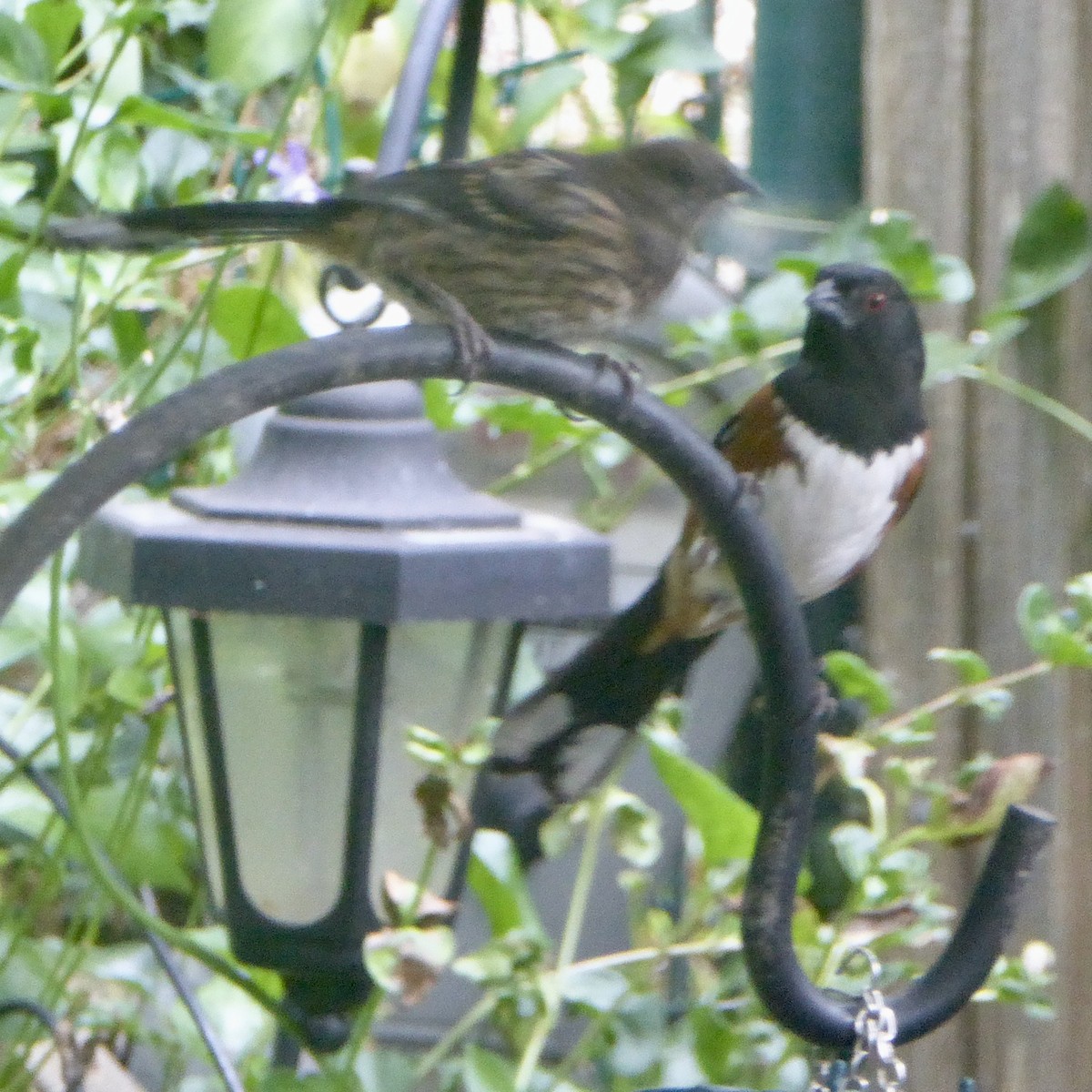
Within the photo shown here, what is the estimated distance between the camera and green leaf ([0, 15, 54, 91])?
60.0 inches

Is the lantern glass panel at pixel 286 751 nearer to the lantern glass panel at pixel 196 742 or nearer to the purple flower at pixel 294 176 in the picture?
the lantern glass panel at pixel 196 742

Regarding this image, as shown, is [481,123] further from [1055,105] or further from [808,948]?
[808,948]

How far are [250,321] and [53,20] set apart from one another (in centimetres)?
33

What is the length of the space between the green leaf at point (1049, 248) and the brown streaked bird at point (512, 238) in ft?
2.12

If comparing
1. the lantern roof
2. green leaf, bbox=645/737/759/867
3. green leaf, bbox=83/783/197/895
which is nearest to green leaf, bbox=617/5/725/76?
the lantern roof

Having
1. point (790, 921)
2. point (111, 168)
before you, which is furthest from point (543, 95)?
point (790, 921)

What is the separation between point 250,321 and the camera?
1580mm

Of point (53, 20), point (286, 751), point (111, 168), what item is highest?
point (53, 20)

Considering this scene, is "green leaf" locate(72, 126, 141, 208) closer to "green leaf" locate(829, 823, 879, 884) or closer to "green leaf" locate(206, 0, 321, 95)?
"green leaf" locate(206, 0, 321, 95)

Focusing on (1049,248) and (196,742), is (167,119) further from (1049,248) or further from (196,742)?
(1049,248)

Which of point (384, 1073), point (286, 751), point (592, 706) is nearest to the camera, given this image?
point (286, 751)

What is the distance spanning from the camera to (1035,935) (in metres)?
2.23

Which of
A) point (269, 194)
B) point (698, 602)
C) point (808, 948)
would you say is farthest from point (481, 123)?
point (808, 948)

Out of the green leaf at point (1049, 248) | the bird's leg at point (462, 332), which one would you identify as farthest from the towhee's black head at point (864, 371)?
the bird's leg at point (462, 332)
